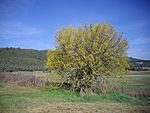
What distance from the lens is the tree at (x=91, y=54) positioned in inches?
821

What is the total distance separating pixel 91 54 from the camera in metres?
20.7

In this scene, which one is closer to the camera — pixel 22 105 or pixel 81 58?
pixel 22 105

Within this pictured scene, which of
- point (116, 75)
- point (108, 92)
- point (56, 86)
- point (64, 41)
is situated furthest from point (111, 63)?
point (56, 86)

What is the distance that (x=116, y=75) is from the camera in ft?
71.2

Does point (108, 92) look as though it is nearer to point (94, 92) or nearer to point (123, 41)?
point (94, 92)

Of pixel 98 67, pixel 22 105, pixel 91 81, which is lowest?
pixel 22 105

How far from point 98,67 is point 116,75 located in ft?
7.27

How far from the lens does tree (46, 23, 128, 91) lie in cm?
2086

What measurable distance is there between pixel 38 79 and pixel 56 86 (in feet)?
18.5

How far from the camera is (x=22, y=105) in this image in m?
14.0

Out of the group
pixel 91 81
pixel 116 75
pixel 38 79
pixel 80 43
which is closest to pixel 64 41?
pixel 80 43

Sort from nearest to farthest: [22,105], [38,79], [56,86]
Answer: [22,105] → [56,86] → [38,79]

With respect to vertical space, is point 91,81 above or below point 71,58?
below

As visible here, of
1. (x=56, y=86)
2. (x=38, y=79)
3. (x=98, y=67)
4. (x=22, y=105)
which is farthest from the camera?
(x=38, y=79)
